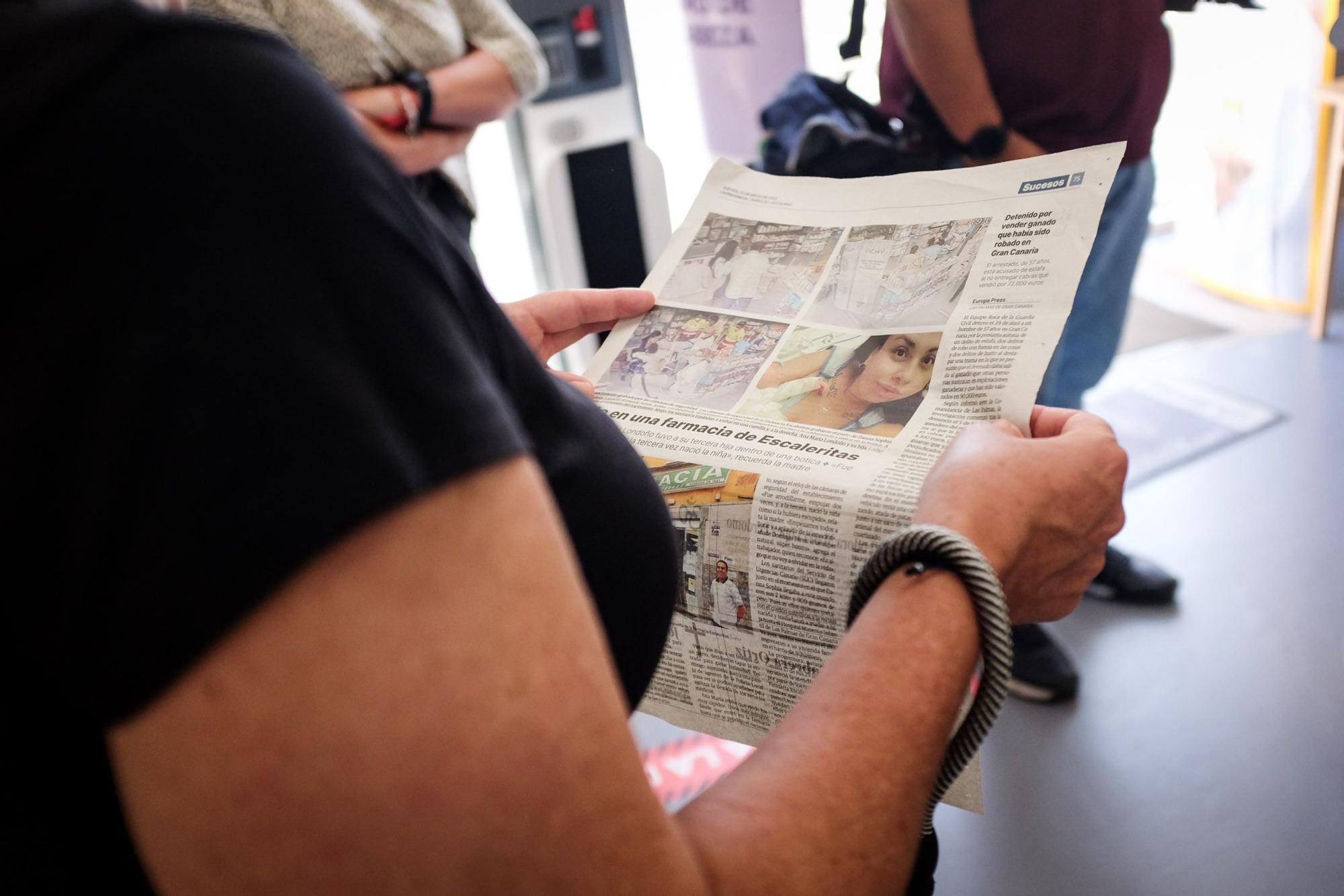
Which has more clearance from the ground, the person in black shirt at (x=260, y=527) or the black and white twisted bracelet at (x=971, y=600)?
the person in black shirt at (x=260, y=527)

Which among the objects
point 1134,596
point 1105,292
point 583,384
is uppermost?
point 583,384

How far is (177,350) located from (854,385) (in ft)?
1.48

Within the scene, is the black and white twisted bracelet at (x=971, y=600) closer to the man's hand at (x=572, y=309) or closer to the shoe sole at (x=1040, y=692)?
the man's hand at (x=572, y=309)

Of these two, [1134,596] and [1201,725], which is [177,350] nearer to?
[1201,725]

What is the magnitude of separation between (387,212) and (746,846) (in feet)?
0.78

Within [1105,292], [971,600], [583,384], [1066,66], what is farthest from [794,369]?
[1105,292]

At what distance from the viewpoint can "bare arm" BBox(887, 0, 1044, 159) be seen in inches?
48.9

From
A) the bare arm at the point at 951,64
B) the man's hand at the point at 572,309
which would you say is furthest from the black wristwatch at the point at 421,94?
the bare arm at the point at 951,64

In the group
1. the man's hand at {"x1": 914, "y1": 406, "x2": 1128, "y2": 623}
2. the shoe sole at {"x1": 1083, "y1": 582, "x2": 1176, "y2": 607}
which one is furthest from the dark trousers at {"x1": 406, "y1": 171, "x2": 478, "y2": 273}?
the shoe sole at {"x1": 1083, "y1": 582, "x2": 1176, "y2": 607}

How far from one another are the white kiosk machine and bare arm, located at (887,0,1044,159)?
2.36 ft

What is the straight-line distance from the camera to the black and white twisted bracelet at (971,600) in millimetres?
432

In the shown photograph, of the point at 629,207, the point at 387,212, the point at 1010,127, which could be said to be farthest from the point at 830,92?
the point at 387,212

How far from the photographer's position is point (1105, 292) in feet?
5.27

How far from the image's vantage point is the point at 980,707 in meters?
0.45
